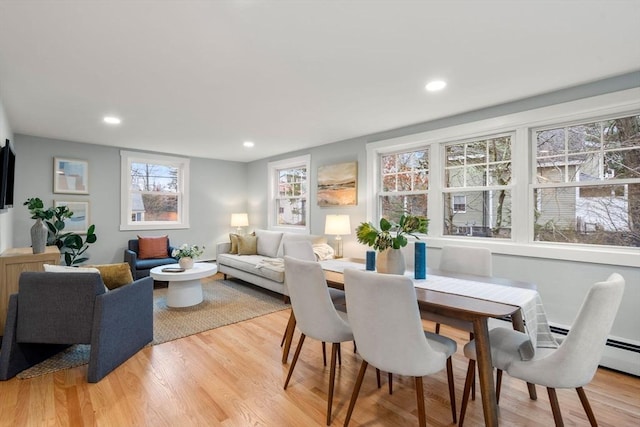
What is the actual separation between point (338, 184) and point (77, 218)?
4037 millimetres

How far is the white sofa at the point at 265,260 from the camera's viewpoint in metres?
4.23

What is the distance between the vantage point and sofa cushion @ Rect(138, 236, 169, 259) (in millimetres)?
5051

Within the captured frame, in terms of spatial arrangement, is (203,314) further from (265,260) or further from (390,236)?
(390,236)

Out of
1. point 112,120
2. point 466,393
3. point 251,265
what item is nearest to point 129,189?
point 112,120

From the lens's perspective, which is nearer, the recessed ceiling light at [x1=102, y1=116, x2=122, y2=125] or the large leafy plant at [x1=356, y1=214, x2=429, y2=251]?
the large leafy plant at [x1=356, y1=214, x2=429, y2=251]

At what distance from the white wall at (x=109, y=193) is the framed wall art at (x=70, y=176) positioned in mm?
60

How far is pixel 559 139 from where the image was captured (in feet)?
9.59

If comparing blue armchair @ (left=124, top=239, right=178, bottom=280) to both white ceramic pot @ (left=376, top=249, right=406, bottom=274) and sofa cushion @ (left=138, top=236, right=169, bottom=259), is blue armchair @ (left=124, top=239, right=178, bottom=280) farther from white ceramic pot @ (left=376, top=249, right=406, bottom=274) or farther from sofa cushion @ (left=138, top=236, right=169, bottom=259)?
white ceramic pot @ (left=376, top=249, right=406, bottom=274)

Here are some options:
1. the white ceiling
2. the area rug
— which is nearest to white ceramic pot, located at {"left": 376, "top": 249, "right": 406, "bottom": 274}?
the white ceiling

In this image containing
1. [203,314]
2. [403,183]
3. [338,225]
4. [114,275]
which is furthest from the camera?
[338,225]

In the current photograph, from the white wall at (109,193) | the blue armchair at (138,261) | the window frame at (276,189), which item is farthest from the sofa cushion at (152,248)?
the window frame at (276,189)

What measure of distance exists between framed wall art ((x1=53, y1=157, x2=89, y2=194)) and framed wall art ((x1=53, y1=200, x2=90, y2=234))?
18cm

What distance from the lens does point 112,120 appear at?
3717 mm

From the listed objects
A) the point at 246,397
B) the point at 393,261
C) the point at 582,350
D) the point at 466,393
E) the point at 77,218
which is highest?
the point at 77,218
